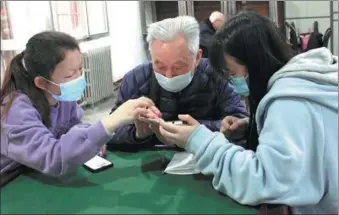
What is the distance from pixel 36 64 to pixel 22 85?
0.21ft

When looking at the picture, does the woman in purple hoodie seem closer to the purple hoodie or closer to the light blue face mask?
the purple hoodie

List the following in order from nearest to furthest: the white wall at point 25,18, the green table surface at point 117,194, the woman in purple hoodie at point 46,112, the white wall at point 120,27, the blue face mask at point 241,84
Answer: the green table surface at point 117,194, the woman in purple hoodie at point 46,112, the blue face mask at point 241,84, the white wall at point 25,18, the white wall at point 120,27

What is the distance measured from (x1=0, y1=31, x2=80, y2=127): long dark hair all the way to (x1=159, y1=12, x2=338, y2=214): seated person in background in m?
0.34

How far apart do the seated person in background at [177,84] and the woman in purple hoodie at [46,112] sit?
27cm

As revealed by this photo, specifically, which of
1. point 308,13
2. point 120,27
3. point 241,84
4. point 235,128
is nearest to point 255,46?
point 241,84

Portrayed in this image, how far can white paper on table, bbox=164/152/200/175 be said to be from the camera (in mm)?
1017

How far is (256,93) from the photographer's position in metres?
1.09

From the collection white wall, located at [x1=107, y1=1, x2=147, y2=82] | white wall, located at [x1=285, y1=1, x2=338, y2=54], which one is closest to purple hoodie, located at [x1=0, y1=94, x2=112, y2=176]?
white wall, located at [x1=107, y1=1, x2=147, y2=82]

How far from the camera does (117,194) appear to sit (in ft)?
2.83

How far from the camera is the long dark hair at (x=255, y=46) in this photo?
3.31 ft

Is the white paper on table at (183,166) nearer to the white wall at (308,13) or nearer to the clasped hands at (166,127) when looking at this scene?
the clasped hands at (166,127)

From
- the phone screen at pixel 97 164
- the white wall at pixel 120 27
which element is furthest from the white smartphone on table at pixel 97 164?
the white wall at pixel 120 27

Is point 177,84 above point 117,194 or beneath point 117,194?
above

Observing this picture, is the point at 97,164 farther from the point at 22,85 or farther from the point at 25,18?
the point at 25,18
